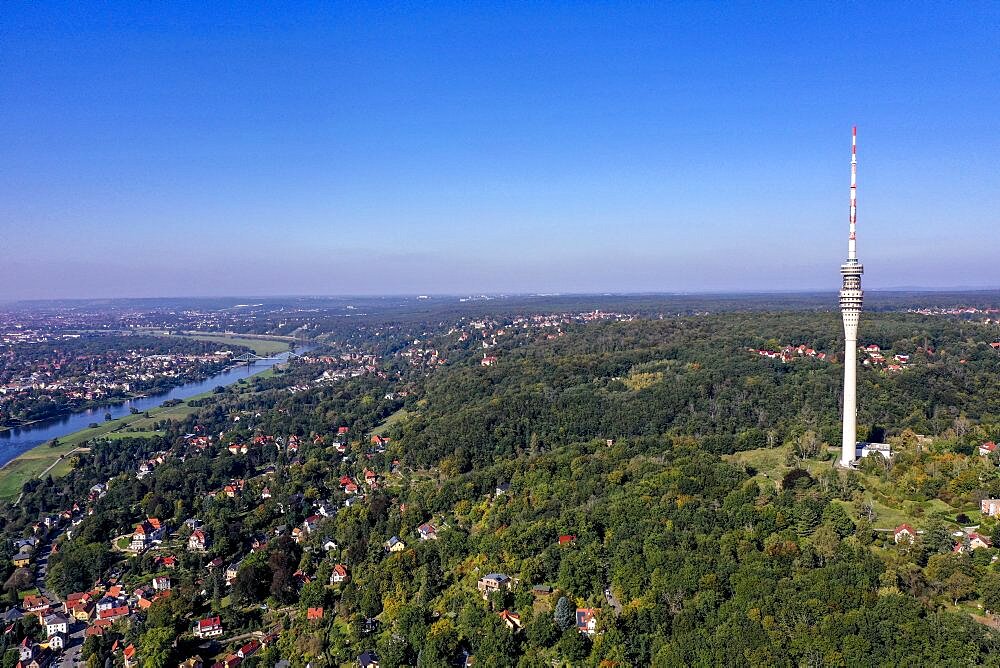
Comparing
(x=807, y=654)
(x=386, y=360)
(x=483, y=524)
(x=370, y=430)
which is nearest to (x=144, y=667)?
(x=483, y=524)

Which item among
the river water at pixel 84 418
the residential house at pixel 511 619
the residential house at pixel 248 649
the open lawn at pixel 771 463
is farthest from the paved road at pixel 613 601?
the river water at pixel 84 418

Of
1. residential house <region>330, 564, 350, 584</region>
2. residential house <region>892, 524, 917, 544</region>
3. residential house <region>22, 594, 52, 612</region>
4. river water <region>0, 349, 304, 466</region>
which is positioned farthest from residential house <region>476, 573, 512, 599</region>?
river water <region>0, 349, 304, 466</region>

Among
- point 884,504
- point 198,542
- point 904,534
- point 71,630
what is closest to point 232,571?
point 198,542

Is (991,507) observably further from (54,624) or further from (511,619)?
(54,624)

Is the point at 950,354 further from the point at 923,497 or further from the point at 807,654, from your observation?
the point at 807,654

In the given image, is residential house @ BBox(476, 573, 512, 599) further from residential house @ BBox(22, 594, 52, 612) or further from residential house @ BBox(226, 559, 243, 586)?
residential house @ BBox(22, 594, 52, 612)

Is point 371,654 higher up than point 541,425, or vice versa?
point 541,425
